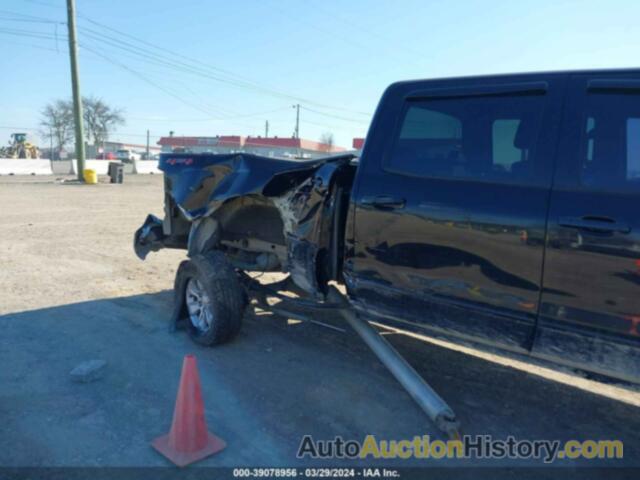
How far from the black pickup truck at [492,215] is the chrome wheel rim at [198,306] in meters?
1.03

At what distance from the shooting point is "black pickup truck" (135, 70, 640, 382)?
2.49 metres

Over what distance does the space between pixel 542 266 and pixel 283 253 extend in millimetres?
2343

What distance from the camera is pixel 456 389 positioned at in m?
3.77

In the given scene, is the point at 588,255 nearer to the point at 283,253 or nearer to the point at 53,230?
the point at 283,253

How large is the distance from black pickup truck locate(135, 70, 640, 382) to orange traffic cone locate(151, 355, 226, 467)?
1.24 meters

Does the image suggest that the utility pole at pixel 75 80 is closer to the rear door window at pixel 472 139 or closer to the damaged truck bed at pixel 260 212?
the damaged truck bed at pixel 260 212

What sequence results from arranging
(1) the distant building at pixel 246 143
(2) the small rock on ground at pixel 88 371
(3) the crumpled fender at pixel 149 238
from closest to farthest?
1. (2) the small rock on ground at pixel 88 371
2. (3) the crumpled fender at pixel 149 238
3. (1) the distant building at pixel 246 143

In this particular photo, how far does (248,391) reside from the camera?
359cm

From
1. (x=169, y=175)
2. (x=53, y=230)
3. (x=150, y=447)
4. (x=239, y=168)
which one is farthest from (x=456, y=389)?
(x=53, y=230)

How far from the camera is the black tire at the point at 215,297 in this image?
4.23 metres

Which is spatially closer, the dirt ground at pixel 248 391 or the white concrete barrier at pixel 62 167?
the dirt ground at pixel 248 391

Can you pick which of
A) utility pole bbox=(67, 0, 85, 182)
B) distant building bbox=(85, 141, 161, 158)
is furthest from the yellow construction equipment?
utility pole bbox=(67, 0, 85, 182)

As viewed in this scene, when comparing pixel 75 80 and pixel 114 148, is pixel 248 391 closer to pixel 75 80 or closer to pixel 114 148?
pixel 75 80

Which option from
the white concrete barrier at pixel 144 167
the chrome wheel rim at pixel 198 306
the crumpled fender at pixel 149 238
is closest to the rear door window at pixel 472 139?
the chrome wheel rim at pixel 198 306
